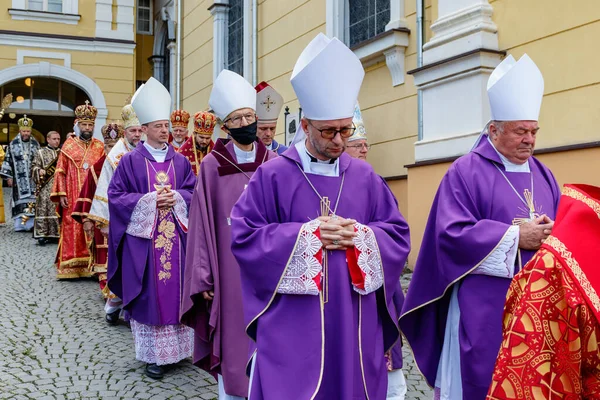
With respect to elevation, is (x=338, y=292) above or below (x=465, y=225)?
below

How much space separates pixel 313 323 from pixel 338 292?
0.58 ft

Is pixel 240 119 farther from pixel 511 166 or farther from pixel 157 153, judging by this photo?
pixel 511 166

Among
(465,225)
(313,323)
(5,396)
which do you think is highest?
(465,225)

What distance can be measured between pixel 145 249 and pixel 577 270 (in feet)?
14.0

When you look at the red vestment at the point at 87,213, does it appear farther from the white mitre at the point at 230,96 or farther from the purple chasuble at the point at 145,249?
the white mitre at the point at 230,96

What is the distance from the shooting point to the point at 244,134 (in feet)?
14.5

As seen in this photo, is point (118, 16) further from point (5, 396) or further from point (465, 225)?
point (465, 225)

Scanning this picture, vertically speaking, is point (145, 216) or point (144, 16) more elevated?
point (144, 16)

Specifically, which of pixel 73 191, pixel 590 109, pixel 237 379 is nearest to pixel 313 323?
pixel 237 379

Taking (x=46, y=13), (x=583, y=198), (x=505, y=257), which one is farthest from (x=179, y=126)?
(x=46, y=13)

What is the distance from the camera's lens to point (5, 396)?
15.9ft

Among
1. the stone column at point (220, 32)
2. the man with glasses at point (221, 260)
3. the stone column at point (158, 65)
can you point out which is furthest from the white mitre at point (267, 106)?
the stone column at point (158, 65)

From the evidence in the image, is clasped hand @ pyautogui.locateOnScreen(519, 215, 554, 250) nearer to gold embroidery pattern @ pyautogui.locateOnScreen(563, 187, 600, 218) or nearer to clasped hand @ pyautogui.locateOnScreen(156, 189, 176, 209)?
gold embroidery pattern @ pyautogui.locateOnScreen(563, 187, 600, 218)

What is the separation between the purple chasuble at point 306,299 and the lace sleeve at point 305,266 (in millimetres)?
31
